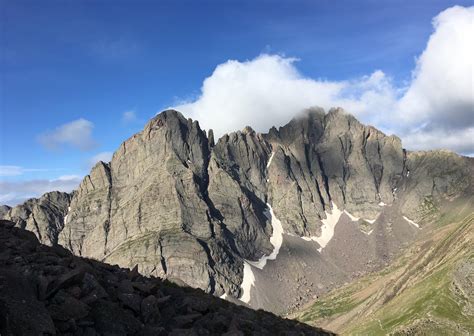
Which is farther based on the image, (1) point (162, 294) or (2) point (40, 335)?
(1) point (162, 294)

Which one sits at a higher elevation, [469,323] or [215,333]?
[215,333]

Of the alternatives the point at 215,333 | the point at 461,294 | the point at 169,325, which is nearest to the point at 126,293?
the point at 169,325

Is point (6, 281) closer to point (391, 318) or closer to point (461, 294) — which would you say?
point (461, 294)

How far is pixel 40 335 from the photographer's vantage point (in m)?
19.3

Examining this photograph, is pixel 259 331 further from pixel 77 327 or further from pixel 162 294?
pixel 77 327

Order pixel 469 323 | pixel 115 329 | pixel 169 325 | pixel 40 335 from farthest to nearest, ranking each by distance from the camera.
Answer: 1. pixel 469 323
2. pixel 169 325
3. pixel 115 329
4. pixel 40 335

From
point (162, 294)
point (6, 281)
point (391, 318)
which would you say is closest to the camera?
point (6, 281)

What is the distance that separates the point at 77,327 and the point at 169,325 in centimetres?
745

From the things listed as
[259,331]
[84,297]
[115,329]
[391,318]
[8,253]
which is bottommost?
[391,318]

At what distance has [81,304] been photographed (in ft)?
75.8

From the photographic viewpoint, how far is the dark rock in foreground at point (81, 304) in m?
20.1

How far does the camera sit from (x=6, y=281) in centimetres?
2100

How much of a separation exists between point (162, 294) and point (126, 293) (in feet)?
14.1

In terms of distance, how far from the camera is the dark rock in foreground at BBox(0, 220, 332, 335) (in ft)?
66.1
